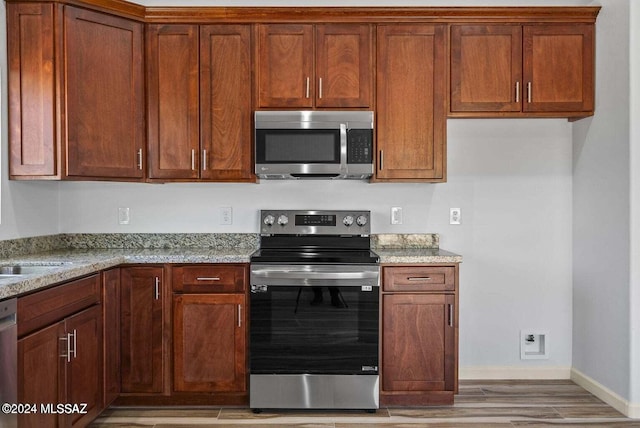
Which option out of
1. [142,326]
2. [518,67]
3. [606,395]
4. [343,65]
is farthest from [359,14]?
[606,395]

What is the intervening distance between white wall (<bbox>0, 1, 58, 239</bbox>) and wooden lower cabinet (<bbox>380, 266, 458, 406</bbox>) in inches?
85.2

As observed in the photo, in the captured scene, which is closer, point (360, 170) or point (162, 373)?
point (162, 373)

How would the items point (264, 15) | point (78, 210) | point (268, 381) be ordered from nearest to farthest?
point (268, 381) < point (264, 15) < point (78, 210)

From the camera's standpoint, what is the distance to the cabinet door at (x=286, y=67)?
3.09 meters

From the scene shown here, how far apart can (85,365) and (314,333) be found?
1.20 meters

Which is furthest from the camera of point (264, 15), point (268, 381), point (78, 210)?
point (78, 210)

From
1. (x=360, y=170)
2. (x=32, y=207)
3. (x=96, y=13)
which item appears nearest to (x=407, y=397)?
(x=360, y=170)

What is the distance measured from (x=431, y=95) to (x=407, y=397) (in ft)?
5.97

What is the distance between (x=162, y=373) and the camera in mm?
2895

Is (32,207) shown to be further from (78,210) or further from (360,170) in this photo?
(360,170)

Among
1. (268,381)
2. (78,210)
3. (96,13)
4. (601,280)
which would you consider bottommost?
(268,381)

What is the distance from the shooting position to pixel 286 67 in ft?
10.2

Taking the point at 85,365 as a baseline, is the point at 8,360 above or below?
above

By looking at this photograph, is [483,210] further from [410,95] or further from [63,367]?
[63,367]
